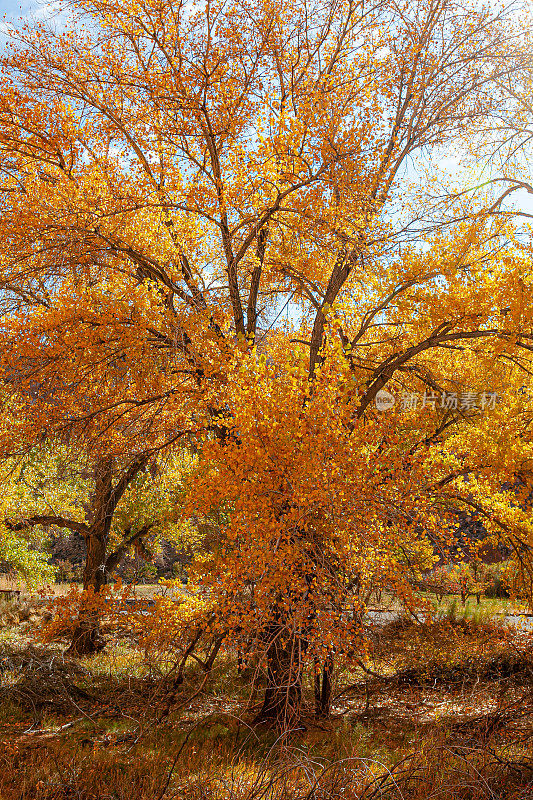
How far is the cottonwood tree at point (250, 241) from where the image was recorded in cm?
571

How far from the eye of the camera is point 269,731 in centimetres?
715

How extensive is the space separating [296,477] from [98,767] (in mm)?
3581

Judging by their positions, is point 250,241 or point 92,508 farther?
point 92,508

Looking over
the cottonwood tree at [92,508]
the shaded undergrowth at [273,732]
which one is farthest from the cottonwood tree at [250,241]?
the cottonwood tree at [92,508]

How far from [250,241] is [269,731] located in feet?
20.5

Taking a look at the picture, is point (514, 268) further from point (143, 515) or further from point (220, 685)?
point (143, 515)

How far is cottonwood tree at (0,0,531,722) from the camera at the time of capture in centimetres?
571

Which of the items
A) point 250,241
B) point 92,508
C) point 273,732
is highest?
point 250,241

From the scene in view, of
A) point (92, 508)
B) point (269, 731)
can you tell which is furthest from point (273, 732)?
point (92, 508)

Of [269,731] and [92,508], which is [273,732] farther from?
[92,508]

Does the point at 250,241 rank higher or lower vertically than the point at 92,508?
higher

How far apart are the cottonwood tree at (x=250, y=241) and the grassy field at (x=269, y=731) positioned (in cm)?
87

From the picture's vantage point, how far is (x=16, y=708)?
8328 mm

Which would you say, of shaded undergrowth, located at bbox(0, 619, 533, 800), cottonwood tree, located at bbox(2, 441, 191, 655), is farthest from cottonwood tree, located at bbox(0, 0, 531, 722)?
cottonwood tree, located at bbox(2, 441, 191, 655)
